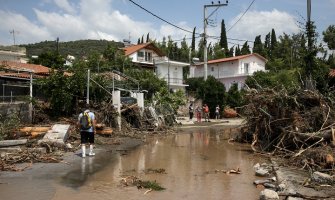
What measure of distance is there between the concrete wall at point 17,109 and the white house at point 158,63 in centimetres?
3895

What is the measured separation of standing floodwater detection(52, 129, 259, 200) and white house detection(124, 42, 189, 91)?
43.4m

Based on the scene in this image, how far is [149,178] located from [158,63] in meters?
51.8

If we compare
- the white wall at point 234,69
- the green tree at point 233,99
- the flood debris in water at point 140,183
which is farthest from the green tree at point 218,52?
the flood debris in water at point 140,183

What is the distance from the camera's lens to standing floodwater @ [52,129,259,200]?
8945 mm

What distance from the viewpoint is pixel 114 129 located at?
2167 centimetres

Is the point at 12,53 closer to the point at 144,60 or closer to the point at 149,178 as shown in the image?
the point at 144,60

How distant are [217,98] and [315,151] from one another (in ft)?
98.3

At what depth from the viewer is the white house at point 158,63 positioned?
6022cm

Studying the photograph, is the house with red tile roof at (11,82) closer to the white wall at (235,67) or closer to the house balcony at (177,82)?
the house balcony at (177,82)

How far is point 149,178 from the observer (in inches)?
422

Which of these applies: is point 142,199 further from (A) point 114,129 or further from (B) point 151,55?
(B) point 151,55

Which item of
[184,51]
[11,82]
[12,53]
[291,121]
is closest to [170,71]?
[184,51]

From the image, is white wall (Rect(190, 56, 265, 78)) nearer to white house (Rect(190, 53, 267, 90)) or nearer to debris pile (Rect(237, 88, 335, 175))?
white house (Rect(190, 53, 267, 90))

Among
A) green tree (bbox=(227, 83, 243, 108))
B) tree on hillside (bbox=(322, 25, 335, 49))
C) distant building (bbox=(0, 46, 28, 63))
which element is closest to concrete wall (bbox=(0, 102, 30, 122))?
green tree (bbox=(227, 83, 243, 108))
